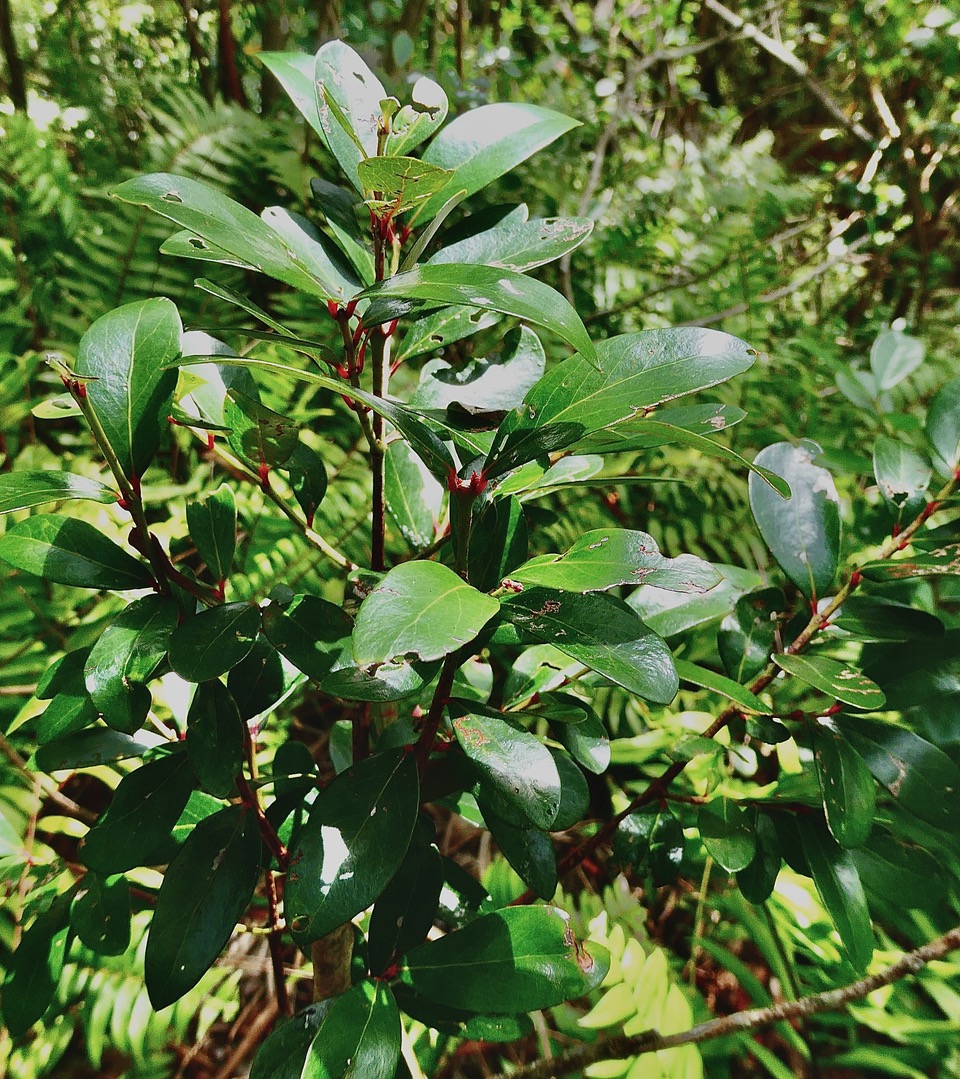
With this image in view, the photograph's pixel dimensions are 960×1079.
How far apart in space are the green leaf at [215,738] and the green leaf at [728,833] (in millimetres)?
279

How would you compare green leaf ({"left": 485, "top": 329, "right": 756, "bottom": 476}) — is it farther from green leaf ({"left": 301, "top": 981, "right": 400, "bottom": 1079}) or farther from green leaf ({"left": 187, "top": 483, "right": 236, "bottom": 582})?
green leaf ({"left": 301, "top": 981, "right": 400, "bottom": 1079})

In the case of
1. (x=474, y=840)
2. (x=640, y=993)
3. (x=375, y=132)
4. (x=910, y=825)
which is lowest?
(x=474, y=840)

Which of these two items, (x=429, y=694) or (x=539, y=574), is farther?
(x=429, y=694)

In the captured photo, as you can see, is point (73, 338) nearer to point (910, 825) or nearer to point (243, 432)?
point (243, 432)

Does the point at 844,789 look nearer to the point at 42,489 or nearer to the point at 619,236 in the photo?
the point at 42,489

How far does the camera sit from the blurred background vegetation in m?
0.85

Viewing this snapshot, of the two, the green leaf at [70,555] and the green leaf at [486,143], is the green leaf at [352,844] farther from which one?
the green leaf at [486,143]

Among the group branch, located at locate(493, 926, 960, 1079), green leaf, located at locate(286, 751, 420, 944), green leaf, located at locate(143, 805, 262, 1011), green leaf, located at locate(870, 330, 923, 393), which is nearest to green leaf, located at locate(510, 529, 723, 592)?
green leaf, located at locate(286, 751, 420, 944)

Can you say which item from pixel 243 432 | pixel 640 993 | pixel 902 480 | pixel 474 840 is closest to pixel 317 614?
pixel 243 432

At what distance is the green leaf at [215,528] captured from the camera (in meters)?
0.41

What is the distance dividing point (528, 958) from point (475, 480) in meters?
0.28

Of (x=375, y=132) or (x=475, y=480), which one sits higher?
(x=375, y=132)

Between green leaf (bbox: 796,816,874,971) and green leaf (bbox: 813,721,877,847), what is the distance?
48mm

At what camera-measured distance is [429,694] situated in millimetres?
472
